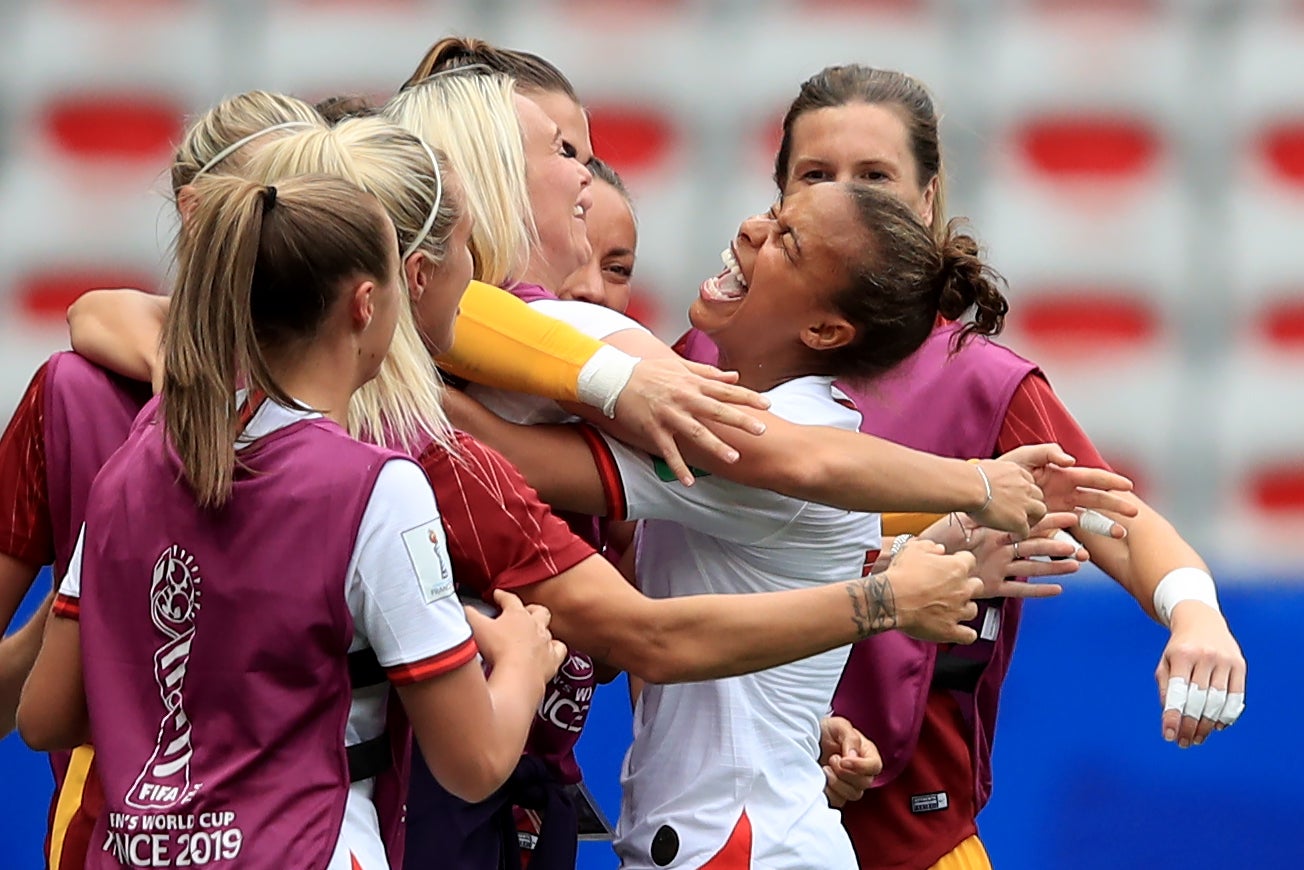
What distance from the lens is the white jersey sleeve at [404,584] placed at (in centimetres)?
131

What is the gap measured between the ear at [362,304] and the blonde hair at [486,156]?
0.34 metres

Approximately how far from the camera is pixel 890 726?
79.1 inches

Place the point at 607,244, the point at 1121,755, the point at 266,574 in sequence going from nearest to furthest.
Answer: the point at 266,574 → the point at 607,244 → the point at 1121,755

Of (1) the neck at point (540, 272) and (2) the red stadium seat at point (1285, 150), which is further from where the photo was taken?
(2) the red stadium seat at point (1285, 150)

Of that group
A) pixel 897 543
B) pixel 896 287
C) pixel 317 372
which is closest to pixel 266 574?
pixel 317 372

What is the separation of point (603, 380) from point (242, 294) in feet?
1.23

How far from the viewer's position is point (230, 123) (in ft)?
5.60

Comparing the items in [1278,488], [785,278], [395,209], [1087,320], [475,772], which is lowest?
[1278,488]

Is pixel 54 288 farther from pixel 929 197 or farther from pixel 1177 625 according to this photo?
pixel 1177 625

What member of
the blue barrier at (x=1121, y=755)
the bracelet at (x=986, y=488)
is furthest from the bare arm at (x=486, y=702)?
the blue barrier at (x=1121, y=755)

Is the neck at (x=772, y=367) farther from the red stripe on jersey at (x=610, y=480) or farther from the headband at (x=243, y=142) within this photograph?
the headband at (x=243, y=142)

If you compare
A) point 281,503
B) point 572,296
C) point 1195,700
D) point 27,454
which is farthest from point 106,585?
point 1195,700

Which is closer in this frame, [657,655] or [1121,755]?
[657,655]

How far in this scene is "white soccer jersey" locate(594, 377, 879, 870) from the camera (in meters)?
1.66
